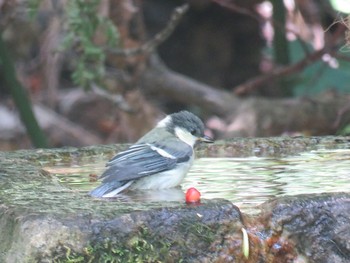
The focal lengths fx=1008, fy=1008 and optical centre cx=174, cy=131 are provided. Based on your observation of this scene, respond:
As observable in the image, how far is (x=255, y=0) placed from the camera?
9.77m

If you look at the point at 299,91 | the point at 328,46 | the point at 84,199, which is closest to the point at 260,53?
the point at 299,91

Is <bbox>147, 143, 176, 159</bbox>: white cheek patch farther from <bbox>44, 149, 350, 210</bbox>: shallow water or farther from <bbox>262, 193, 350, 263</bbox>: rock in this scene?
<bbox>262, 193, 350, 263</bbox>: rock

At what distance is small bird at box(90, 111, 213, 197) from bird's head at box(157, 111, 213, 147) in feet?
0.05

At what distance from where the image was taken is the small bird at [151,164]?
412 centimetres

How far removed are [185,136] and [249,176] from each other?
622 millimetres

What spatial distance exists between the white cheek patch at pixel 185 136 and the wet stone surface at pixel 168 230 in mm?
1605

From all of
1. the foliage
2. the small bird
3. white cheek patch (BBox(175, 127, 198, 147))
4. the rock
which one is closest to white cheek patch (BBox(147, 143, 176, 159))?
the small bird

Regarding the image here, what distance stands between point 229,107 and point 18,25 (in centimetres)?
246

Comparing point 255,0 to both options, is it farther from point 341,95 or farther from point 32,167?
point 32,167

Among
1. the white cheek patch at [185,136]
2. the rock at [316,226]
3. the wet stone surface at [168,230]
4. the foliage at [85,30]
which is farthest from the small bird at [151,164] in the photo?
the foliage at [85,30]

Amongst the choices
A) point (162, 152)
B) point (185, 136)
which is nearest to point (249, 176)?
point (162, 152)

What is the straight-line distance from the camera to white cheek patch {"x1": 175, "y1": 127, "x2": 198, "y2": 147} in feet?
16.6

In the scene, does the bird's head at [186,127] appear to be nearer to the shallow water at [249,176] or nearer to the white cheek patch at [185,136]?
the white cheek patch at [185,136]

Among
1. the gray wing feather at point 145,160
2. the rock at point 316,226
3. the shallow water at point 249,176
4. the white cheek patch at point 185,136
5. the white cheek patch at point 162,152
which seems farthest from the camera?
the white cheek patch at point 185,136
